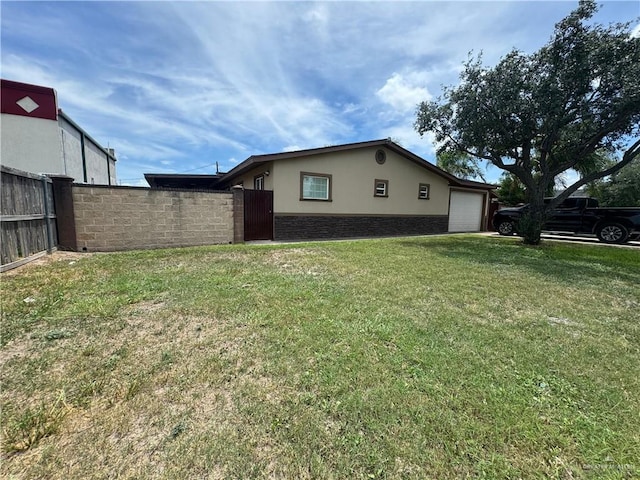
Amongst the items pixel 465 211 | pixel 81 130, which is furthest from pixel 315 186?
pixel 465 211

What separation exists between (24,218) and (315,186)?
8.69m

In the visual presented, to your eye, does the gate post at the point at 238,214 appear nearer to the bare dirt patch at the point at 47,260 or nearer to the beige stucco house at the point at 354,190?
the beige stucco house at the point at 354,190

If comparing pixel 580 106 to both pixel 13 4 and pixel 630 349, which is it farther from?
pixel 13 4

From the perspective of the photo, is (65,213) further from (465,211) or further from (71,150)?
(465,211)

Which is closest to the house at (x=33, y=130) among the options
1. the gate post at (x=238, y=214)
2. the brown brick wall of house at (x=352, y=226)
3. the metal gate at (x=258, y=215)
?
the gate post at (x=238, y=214)

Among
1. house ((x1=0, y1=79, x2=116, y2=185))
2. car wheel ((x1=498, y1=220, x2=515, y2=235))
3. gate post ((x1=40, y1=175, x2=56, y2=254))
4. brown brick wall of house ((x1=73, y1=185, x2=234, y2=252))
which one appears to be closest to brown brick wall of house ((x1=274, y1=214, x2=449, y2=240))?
brown brick wall of house ((x1=73, y1=185, x2=234, y2=252))

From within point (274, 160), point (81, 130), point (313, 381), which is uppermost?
point (81, 130)

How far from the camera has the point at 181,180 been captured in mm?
17500

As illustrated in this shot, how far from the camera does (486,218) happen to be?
1842cm

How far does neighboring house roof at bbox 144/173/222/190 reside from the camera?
15578 mm

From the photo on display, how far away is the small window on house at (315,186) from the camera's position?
1148 centimetres

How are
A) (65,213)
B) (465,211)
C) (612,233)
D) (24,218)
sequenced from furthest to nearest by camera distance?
(465,211) < (612,233) < (65,213) < (24,218)

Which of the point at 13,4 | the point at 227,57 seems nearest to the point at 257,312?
the point at 13,4

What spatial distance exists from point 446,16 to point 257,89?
775cm
